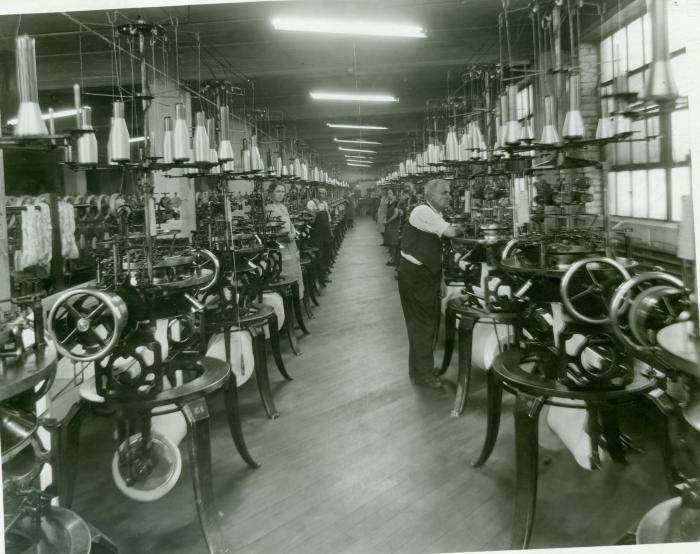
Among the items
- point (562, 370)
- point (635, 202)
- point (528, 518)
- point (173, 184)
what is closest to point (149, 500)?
point (528, 518)

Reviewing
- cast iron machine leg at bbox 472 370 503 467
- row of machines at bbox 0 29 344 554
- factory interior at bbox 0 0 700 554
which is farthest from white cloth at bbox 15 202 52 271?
cast iron machine leg at bbox 472 370 503 467

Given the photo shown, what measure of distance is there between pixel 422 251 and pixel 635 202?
1856mm

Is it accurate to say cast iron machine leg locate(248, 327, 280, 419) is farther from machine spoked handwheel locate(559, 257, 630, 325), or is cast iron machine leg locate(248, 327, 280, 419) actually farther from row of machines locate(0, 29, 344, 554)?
machine spoked handwheel locate(559, 257, 630, 325)

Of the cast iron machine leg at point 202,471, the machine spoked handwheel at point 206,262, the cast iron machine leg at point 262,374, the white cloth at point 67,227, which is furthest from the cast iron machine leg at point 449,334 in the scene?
the white cloth at point 67,227

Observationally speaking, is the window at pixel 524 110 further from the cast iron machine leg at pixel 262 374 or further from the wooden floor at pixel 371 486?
the cast iron machine leg at pixel 262 374

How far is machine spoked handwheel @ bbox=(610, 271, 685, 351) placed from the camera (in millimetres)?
1604

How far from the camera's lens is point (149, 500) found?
240 cm

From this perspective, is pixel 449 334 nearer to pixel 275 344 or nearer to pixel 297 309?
pixel 275 344

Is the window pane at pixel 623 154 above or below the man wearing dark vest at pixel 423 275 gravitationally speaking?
above

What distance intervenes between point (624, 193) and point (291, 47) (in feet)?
13.2

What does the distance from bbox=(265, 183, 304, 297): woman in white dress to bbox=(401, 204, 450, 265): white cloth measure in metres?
1.91

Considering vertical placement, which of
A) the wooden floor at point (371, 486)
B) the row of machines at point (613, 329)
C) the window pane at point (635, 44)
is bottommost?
the wooden floor at point (371, 486)

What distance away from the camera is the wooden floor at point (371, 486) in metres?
2.14

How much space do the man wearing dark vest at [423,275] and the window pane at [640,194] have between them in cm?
153
